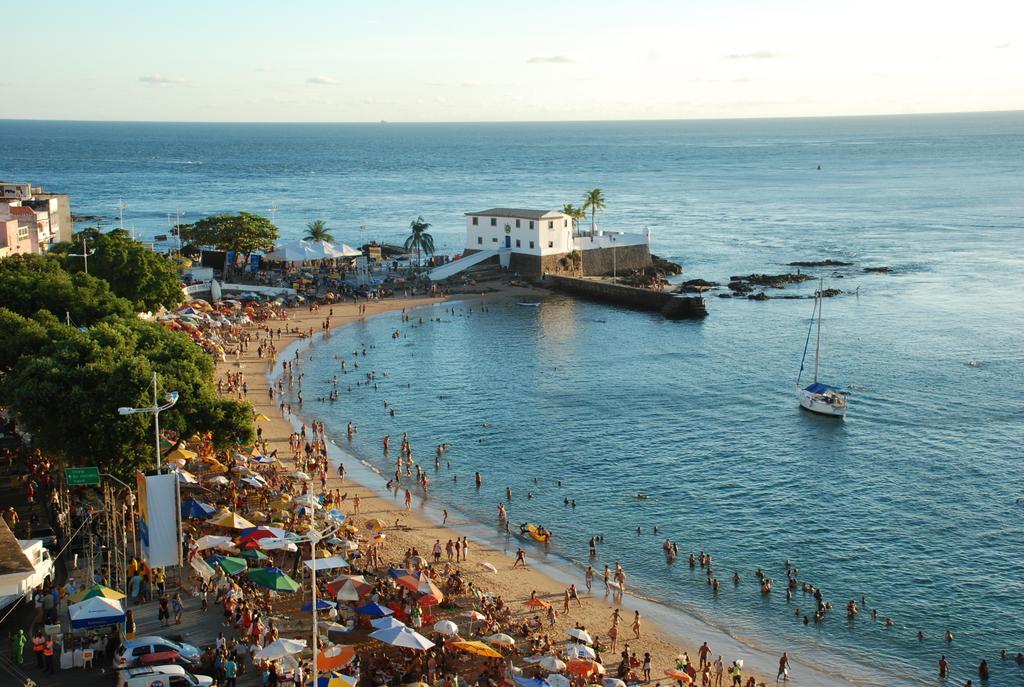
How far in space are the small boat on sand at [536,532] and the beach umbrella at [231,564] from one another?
40.8 feet

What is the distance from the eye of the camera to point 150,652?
79.0 ft

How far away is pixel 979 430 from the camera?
169 ft

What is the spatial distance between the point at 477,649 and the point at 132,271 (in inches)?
1642

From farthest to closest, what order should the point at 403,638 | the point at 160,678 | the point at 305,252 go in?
the point at 305,252 < the point at 403,638 < the point at 160,678

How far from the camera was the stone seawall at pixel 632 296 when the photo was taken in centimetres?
8081

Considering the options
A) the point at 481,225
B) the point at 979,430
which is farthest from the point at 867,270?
the point at 979,430

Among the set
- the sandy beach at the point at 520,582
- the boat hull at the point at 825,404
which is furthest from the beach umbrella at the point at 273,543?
the boat hull at the point at 825,404

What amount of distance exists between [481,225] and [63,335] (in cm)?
5876

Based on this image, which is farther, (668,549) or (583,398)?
(583,398)

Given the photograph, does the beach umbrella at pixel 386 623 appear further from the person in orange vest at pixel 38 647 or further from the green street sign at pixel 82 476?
the green street sign at pixel 82 476

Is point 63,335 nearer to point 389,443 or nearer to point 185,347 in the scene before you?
point 185,347

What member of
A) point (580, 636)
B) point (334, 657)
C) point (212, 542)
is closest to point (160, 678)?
point (334, 657)

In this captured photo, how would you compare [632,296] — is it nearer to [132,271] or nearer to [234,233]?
[234,233]

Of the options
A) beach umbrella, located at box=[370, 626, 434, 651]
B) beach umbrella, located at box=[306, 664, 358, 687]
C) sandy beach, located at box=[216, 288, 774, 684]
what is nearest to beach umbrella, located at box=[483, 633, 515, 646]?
beach umbrella, located at box=[370, 626, 434, 651]
